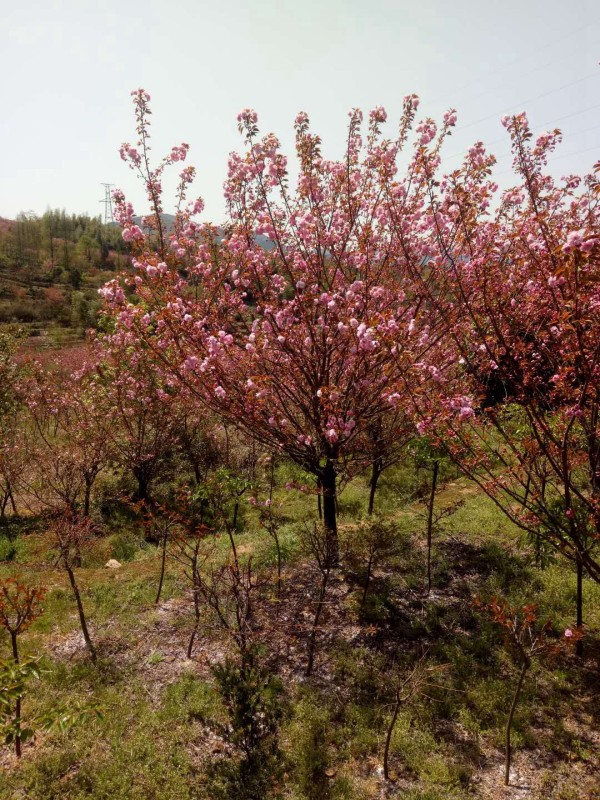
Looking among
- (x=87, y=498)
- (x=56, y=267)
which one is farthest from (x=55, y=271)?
(x=87, y=498)

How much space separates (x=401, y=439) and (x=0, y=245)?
109 m

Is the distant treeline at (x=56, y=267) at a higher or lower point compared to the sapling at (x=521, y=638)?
higher

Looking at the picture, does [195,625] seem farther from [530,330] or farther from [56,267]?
[56,267]

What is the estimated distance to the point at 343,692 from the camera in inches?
247

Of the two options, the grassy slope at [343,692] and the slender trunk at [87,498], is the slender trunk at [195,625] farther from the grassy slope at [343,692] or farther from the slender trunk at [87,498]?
the slender trunk at [87,498]

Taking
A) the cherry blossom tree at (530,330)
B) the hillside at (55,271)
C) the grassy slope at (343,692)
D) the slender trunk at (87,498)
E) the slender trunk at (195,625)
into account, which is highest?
the hillside at (55,271)

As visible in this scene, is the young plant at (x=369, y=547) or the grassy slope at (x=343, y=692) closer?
the grassy slope at (x=343, y=692)

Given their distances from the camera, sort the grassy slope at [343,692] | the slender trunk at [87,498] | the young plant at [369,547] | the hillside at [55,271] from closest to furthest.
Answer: the grassy slope at [343,692] < the young plant at [369,547] < the slender trunk at [87,498] < the hillside at [55,271]

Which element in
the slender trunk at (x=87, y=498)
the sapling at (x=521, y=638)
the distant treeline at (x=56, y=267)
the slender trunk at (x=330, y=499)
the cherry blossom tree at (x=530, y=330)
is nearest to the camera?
the cherry blossom tree at (x=530, y=330)

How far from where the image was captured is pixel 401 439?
390 inches

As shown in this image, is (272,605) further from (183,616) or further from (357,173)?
(357,173)

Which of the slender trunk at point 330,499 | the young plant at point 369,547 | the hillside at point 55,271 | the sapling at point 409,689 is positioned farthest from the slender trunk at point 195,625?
the hillside at point 55,271

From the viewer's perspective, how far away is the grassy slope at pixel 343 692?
5.04m

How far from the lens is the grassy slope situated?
5.04 metres
